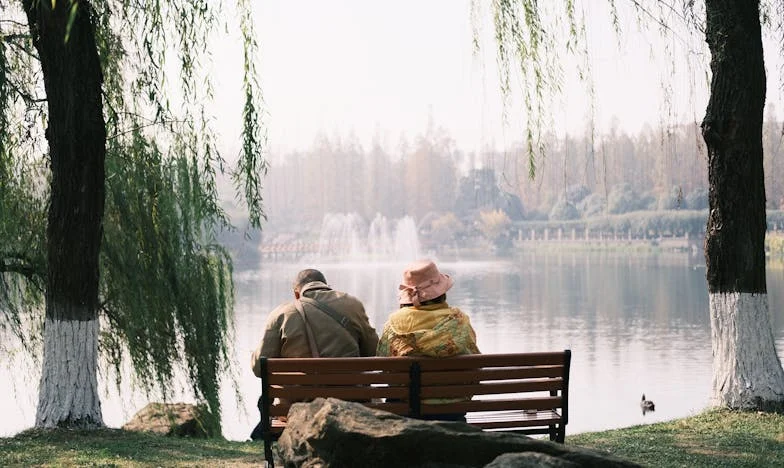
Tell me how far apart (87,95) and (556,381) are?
3299 mm

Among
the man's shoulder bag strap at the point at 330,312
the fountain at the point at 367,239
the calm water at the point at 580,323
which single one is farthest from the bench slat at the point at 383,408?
the fountain at the point at 367,239

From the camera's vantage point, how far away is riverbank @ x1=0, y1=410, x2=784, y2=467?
5449mm

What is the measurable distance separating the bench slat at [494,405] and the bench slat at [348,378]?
179mm

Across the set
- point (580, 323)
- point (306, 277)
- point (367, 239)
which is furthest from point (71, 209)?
point (367, 239)

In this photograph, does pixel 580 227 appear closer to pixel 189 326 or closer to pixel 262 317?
pixel 262 317

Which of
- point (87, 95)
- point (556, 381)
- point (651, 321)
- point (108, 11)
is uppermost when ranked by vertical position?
point (108, 11)

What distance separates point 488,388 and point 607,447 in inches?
58.0

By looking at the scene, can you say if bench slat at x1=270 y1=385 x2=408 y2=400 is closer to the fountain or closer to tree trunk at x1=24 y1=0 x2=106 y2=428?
tree trunk at x1=24 y1=0 x2=106 y2=428

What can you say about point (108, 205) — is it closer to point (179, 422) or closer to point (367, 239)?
point (179, 422)

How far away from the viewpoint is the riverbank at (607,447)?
5449mm

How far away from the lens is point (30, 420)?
19.9 metres

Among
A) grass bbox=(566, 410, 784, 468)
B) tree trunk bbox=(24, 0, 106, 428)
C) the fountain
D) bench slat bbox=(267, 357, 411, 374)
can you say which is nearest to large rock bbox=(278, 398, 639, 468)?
bench slat bbox=(267, 357, 411, 374)

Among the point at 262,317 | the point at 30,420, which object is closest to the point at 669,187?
the point at 262,317

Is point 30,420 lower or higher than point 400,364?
lower
